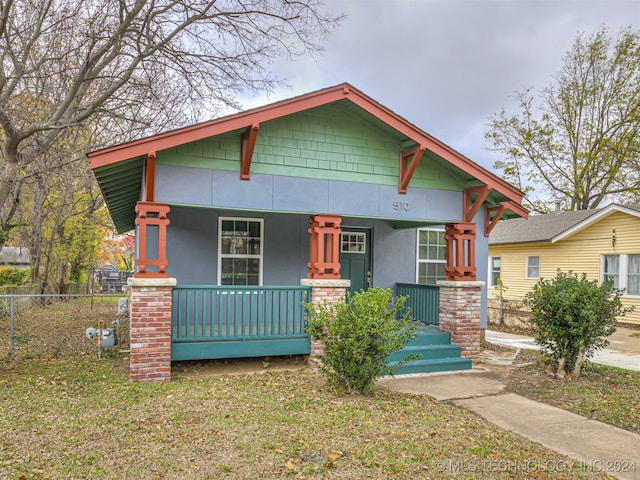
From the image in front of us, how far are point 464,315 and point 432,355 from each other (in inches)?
41.5

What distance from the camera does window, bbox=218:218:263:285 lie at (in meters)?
8.91

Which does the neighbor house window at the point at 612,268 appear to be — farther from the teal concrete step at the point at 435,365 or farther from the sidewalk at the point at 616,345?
the teal concrete step at the point at 435,365

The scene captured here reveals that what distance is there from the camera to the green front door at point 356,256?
10133 millimetres

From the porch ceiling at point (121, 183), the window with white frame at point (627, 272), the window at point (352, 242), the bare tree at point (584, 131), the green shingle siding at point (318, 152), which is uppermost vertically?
the bare tree at point (584, 131)

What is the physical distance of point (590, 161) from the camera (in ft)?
81.1

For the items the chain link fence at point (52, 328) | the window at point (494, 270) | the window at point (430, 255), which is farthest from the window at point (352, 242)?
the window at point (494, 270)

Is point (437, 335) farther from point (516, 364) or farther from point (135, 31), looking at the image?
point (135, 31)

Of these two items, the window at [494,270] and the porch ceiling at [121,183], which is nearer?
the porch ceiling at [121,183]

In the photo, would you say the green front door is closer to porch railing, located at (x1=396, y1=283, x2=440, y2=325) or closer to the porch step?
porch railing, located at (x1=396, y1=283, x2=440, y2=325)

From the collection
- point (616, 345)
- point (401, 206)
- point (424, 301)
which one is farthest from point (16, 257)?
point (616, 345)

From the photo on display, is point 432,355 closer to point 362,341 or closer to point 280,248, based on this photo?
point 362,341

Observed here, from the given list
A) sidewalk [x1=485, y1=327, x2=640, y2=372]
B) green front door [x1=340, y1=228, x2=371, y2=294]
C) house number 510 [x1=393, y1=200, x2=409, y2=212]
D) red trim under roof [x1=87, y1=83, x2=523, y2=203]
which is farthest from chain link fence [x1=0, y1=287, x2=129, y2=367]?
sidewalk [x1=485, y1=327, x2=640, y2=372]

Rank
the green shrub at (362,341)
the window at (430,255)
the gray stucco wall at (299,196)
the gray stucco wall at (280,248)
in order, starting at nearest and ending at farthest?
the green shrub at (362,341) < the gray stucco wall at (299,196) < the gray stucco wall at (280,248) < the window at (430,255)

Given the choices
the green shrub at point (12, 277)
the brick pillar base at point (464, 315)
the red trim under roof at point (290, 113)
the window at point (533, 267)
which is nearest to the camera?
the red trim under roof at point (290, 113)
